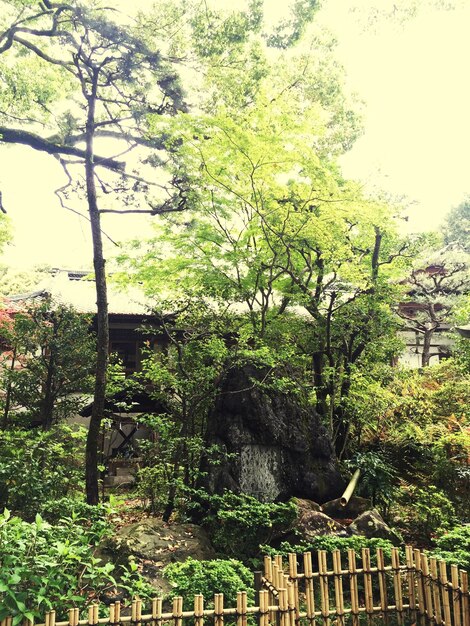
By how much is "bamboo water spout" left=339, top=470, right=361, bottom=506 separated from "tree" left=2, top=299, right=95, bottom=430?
622cm

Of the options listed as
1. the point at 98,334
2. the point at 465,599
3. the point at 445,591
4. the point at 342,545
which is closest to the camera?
the point at 465,599

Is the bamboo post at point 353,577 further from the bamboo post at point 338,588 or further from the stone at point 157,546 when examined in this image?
the stone at point 157,546

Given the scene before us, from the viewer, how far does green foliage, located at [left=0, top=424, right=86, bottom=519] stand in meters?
7.54

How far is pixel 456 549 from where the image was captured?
6.02m

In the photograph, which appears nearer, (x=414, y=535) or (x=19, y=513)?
(x=19, y=513)

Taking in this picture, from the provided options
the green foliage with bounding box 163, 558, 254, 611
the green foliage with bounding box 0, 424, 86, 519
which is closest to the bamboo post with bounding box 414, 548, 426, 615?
the green foliage with bounding box 163, 558, 254, 611

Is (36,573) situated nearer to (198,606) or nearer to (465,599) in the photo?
(198,606)

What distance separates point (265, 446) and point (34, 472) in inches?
176

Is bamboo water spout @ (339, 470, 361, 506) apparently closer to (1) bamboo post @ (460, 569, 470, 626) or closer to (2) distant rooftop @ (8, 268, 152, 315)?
(1) bamboo post @ (460, 569, 470, 626)

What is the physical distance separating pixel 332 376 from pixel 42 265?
143 feet

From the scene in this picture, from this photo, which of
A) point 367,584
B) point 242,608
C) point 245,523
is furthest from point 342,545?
point 242,608

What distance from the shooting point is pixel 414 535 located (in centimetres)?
905

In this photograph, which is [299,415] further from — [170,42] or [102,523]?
[170,42]

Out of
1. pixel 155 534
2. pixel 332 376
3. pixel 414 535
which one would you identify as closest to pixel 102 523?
pixel 155 534
